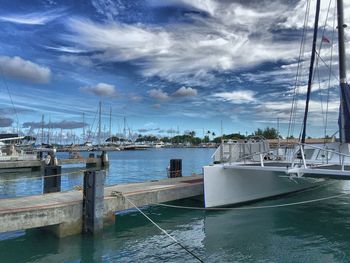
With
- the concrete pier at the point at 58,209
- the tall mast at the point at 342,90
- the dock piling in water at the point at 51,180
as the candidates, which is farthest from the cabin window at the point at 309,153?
the dock piling in water at the point at 51,180

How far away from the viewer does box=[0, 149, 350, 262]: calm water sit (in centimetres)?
988

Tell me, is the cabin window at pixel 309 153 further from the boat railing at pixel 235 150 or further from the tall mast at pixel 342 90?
the boat railing at pixel 235 150

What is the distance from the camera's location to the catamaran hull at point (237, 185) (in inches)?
603

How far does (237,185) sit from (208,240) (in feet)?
17.2

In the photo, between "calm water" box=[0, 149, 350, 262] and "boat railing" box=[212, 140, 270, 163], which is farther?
"boat railing" box=[212, 140, 270, 163]

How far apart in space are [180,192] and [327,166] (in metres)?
6.63

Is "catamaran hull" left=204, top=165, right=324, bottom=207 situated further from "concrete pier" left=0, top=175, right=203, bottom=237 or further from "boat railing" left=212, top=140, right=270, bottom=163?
"concrete pier" left=0, top=175, right=203, bottom=237

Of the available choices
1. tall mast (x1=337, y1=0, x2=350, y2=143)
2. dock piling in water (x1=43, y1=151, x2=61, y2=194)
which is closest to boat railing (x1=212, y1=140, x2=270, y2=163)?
tall mast (x1=337, y1=0, x2=350, y2=143)

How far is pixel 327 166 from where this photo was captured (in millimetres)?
14422

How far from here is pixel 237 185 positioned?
1628 centimetres

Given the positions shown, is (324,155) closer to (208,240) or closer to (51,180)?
(208,240)

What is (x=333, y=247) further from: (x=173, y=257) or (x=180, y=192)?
Result: (x=180, y=192)

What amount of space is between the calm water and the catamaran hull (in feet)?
2.69

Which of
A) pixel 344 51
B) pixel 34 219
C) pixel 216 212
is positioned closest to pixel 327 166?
pixel 216 212
